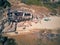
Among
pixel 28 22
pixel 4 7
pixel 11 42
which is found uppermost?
pixel 4 7

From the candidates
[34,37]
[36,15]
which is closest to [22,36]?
[34,37]

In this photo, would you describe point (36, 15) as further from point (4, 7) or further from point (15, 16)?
point (4, 7)

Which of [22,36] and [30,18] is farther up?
[30,18]

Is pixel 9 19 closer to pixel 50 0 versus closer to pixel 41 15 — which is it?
pixel 41 15

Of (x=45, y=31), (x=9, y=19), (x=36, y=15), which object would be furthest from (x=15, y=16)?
(x=45, y=31)

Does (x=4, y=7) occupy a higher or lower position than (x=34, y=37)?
higher

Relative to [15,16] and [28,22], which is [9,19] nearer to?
[15,16]

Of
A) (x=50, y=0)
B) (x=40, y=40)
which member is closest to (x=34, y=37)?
(x=40, y=40)
